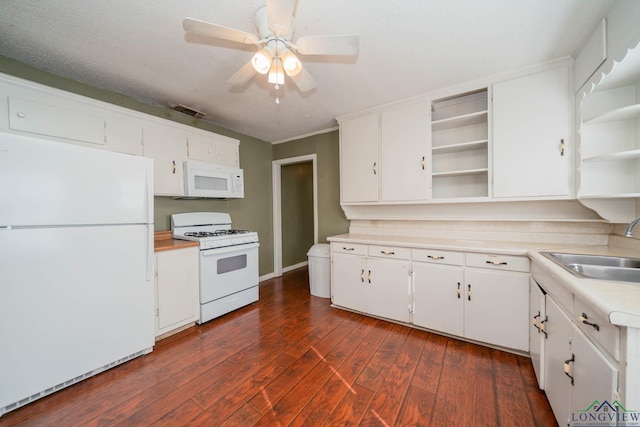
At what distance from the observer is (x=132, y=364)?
1.91 metres

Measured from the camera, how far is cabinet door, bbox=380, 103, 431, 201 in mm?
2545

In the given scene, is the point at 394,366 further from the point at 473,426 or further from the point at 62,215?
the point at 62,215

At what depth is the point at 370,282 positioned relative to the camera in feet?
8.59

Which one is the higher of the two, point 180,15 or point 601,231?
point 180,15

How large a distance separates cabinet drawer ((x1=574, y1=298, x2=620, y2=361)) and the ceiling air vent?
3.70 meters

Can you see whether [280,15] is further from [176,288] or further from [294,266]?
[294,266]

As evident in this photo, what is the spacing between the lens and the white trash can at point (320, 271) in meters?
3.30

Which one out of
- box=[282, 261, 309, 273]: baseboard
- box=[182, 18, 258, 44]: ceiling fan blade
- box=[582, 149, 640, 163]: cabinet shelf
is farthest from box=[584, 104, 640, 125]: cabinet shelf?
box=[282, 261, 309, 273]: baseboard

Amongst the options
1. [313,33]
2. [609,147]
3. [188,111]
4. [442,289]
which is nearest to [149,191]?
[188,111]

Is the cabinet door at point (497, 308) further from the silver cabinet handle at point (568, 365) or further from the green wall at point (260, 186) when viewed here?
the green wall at point (260, 186)

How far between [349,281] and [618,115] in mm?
2483

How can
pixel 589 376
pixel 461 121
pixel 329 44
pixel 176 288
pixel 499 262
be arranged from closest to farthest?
pixel 589 376, pixel 329 44, pixel 499 262, pixel 176 288, pixel 461 121

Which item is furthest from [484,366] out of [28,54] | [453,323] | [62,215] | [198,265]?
[28,54]

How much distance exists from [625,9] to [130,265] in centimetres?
362
